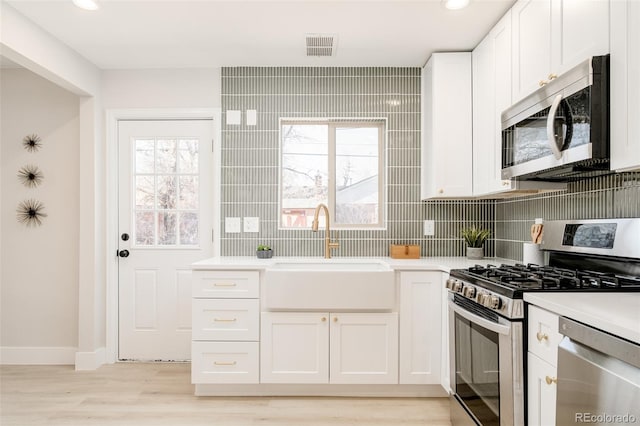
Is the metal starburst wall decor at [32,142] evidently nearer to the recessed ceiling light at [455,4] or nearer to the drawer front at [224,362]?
the drawer front at [224,362]

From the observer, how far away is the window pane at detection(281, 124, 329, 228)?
3309 mm

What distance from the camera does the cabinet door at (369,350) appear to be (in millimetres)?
2600

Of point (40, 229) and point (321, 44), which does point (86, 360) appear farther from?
point (321, 44)

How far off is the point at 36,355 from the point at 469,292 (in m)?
3.42

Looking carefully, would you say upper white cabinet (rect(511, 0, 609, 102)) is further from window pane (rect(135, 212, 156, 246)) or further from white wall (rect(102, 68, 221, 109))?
window pane (rect(135, 212, 156, 246))

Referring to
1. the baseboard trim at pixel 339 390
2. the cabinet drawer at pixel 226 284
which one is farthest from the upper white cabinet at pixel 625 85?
the cabinet drawer at pixel 226 284

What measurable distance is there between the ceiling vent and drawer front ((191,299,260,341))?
177 cm

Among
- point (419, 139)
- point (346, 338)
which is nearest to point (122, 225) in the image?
point (346, 338)

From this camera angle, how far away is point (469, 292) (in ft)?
6.29

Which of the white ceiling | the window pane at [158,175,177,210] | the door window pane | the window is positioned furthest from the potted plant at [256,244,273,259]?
the white ceiling

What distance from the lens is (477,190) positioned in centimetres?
275

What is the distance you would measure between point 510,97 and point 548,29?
432 millimetres

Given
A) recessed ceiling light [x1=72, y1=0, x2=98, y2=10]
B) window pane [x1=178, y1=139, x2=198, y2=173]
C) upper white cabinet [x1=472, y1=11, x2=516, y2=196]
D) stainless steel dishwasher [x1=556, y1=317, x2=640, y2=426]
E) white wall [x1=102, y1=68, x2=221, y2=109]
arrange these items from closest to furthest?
stainless steel dishwasher [x1=556, y1=317, x2=640, y2=426], recessed ceiling light [x1=72, y1=0, x2=98, y2=10], upper white cabinet [x1=472, y1=11, x2=516, y2=196], white wall [x1=102, y1=68, x2=221, y2=109], window pane [x1=178, y1=139, x2=198, y2=173]

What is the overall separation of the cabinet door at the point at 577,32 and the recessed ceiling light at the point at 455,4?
0.51 metres
